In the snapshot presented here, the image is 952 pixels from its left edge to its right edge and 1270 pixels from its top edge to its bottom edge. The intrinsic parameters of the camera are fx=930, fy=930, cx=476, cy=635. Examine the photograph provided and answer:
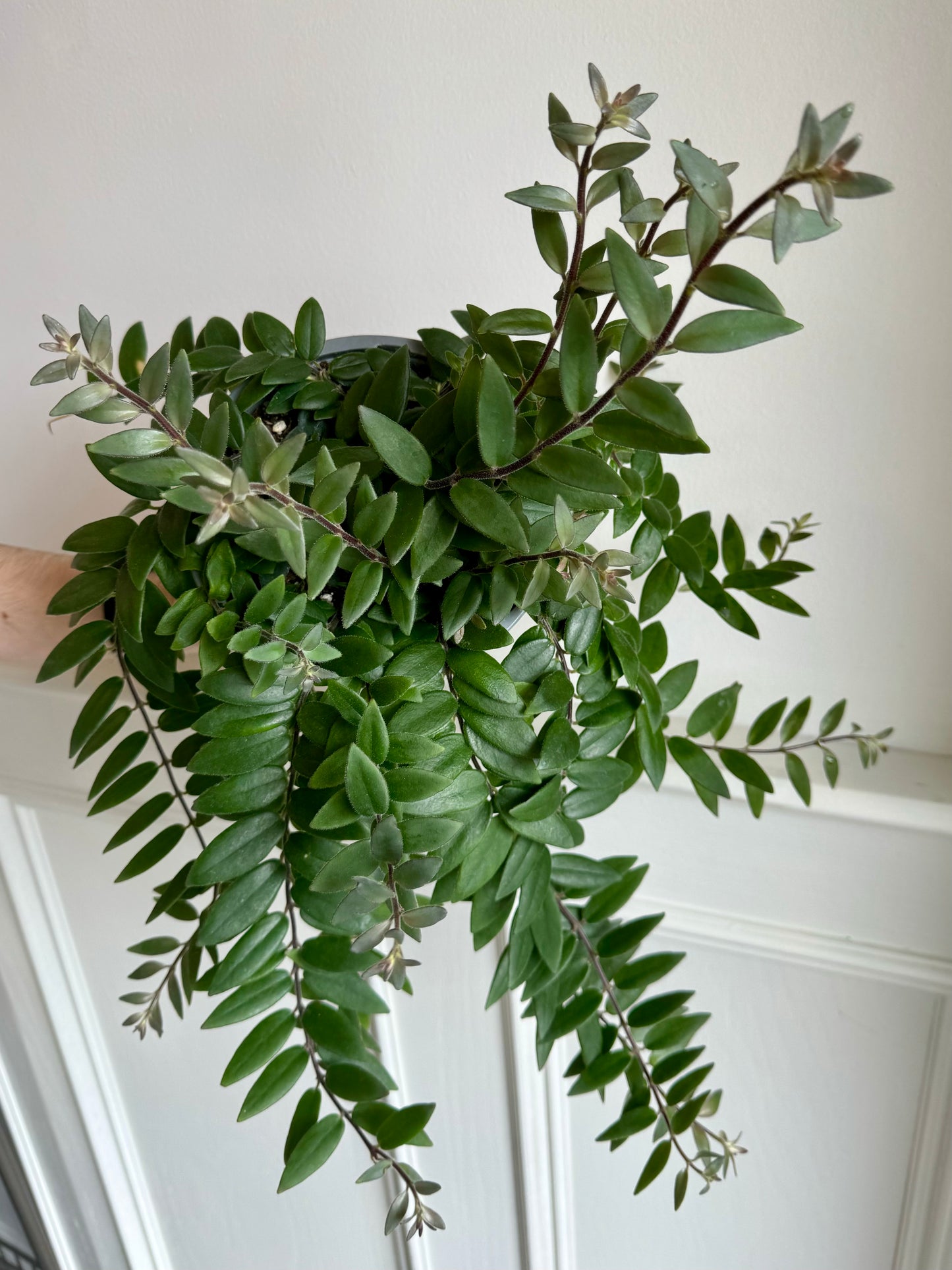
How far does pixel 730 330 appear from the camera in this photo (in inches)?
10.7

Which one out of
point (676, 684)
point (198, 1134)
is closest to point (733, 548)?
point (676, 684)

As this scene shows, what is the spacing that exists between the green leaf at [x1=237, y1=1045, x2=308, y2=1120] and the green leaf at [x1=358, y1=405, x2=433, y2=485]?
0.27 meters

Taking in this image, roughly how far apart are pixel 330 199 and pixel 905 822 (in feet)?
1.99

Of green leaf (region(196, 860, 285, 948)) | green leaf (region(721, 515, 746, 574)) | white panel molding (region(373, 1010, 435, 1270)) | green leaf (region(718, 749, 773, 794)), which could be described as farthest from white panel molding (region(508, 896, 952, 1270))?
green leaf (region(196, 860, 285, 948))

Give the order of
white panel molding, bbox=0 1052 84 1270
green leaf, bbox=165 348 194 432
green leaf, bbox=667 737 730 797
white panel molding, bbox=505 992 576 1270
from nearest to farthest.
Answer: green leaf, bbox=165 348 194 432
green leaf, bbox=667 737 730 797
white panel molding, bbox=505 992 576 1270
white panel molding, bbox=0 1052 84 1270

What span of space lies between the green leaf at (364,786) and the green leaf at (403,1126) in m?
0.18

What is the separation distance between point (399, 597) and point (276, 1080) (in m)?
0.24

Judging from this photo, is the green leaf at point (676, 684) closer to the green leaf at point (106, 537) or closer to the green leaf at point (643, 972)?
the green leaf at point (643, 972)

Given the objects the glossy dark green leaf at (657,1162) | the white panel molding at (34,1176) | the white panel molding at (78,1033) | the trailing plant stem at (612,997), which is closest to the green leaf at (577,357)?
the trailing plant stem at (612,997)

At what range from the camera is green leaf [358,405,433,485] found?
34 centimetres

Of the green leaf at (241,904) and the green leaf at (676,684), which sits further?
the green leaf at (676,684)

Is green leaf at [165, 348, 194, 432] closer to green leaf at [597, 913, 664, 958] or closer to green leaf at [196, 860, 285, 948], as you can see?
green leaf at [196, 860, 285, 948]

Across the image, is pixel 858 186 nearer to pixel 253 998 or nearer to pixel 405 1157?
pixel 253 998

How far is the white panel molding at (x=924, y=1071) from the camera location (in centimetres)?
70
